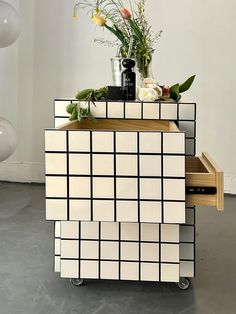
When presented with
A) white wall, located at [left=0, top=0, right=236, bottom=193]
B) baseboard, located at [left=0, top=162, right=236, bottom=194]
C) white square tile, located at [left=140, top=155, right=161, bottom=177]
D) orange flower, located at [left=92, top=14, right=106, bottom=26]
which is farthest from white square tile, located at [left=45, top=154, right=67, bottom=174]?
baseboard, located at [left=0, top=162, right=236, bottom=194]

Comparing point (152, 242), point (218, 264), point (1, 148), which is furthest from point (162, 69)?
point (152, 242)

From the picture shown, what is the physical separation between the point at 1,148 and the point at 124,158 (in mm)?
1192

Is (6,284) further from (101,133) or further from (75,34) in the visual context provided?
(75,34)

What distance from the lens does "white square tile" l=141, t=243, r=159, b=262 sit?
1443 millimetres

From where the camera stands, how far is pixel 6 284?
157 centimetres

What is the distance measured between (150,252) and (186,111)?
520 mm

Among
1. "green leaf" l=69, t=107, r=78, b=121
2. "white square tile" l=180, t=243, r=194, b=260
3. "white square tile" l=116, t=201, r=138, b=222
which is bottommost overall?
"white square tile" l=180, t=243, r=194, b=260

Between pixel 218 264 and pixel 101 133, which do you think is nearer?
pixel 101 133

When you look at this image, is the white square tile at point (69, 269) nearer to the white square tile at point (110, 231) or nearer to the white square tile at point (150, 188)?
the white square tile at point (110, 231)

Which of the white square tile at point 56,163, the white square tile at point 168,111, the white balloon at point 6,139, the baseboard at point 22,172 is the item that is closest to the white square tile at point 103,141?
the white square tile at point 56,163

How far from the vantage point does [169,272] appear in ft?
4.73

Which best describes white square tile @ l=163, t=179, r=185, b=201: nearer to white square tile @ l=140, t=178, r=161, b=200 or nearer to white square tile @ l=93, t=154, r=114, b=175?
white square tile @ l=140, t=178, r=161, b=200

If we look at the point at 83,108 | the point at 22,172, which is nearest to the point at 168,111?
the point at 83,108

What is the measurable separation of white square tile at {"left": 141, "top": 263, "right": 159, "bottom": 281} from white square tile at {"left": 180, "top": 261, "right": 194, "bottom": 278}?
0.41 ft
